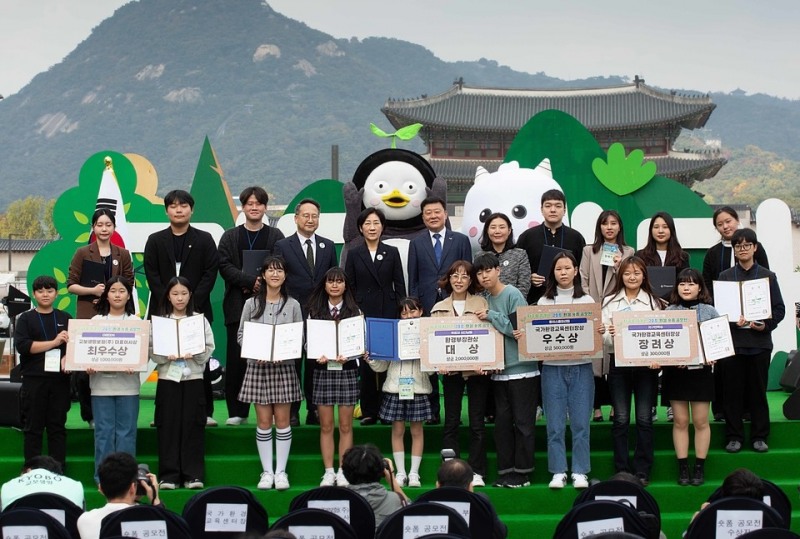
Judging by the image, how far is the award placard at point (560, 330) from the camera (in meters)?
6.29

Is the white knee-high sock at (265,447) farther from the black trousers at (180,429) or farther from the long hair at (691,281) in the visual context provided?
the long hair at (691,281)

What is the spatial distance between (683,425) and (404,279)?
221cm

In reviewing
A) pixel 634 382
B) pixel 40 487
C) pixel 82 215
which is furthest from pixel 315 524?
pixel 82 215

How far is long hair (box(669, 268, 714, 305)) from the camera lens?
6500 millimetres

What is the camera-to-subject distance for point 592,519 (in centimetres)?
430

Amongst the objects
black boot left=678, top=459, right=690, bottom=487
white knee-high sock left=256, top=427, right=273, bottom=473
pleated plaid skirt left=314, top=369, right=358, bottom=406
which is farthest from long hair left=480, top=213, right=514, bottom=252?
white knee-high sock left=256, top=427, right=273, bottom=473

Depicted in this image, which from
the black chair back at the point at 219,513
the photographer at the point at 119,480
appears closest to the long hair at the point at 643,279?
the black chair back at the point at 219,513

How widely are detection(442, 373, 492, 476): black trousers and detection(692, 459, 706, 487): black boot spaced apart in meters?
1.38

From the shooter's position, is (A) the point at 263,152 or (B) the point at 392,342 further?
(A) the point at 263,152

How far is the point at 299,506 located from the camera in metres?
4.77

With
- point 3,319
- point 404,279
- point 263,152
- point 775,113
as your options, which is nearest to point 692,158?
point 3,319

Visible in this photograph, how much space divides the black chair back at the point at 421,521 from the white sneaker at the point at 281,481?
7.38 feet

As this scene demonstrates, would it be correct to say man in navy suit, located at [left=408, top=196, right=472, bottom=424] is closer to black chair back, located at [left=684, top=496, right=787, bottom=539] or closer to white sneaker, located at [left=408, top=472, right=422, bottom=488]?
white sneaker, located at [left=408, top=472, right=422, bottom=488]

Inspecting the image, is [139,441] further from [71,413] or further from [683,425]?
[683,425]
